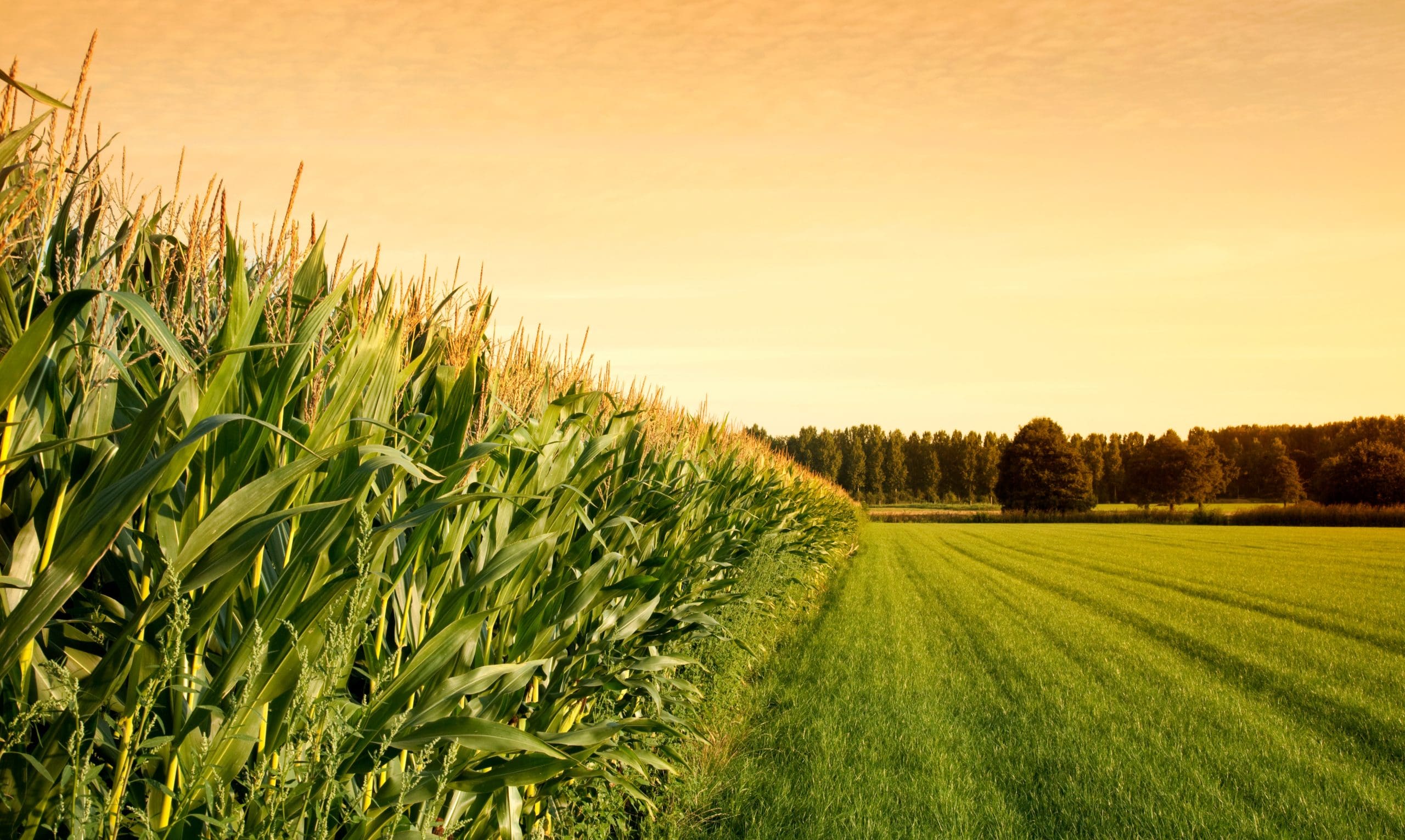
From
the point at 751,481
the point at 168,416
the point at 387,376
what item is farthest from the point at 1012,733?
the point at 168,416

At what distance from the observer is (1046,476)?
7012 centimetres

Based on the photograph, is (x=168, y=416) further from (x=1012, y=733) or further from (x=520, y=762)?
(x=1012, y=733)

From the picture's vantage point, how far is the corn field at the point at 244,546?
4.04 ft

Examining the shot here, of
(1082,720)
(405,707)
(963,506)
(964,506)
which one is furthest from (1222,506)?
(405,707)

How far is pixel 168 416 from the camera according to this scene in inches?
58.7

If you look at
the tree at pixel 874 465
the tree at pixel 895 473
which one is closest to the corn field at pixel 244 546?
the tree at pixel 874 465

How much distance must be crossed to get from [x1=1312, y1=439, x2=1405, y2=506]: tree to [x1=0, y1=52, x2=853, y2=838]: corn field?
71.4 meters

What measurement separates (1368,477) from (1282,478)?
80.9 feet

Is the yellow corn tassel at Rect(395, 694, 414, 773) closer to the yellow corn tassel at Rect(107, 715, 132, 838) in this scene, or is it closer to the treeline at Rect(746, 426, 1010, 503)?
the yellow corn tassel at Rect(107, 715, 132, 838)

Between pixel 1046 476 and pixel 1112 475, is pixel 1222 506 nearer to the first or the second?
pixel 1046 476

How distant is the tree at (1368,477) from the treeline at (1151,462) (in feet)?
0.31

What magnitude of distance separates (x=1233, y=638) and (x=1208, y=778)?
670 centimetres

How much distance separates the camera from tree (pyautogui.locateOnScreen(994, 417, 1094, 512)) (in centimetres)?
6981

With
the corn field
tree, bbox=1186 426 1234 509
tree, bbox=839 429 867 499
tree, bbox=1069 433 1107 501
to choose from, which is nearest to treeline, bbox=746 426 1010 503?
tree, bbox=839 429 867 499
